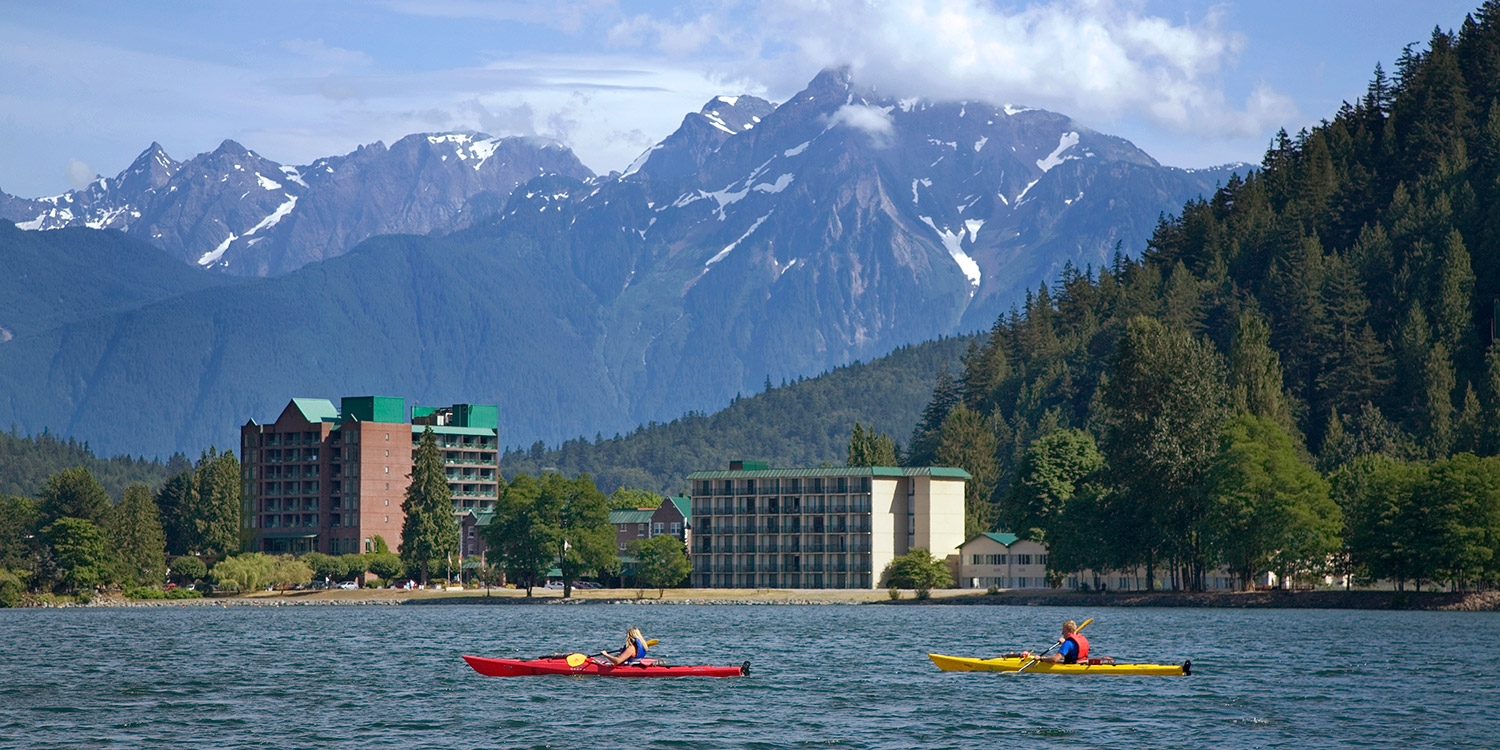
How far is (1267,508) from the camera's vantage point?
145875 mm

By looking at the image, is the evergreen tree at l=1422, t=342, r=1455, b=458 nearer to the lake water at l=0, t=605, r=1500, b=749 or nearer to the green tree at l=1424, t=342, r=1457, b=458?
the green tree at l=1424, t=342, r=1457, b=458

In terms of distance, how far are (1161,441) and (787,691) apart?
85.1 meters

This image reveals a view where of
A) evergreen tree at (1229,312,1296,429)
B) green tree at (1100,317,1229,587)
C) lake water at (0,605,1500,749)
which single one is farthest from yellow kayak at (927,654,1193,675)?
evergreen tree at (1229,312,1296,429)

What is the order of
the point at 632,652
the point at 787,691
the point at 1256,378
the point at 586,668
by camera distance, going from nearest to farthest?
the point at 787,691, the point at 632,652, the point at 586,668, the point at 1256,378

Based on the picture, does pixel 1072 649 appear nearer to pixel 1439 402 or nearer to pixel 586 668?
pixel 586 668

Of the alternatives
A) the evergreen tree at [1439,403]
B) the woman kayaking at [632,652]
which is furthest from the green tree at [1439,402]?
the woman kayaking at [632,652]

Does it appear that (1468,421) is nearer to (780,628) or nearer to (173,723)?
(780,628)

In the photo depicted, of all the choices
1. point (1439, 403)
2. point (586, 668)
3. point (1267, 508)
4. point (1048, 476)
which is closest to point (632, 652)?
point (586, 668)

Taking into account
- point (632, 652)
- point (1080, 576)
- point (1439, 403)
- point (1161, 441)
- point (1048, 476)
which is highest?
point (1439, 403)

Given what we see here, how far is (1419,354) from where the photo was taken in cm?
19512

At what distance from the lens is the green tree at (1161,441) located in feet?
512

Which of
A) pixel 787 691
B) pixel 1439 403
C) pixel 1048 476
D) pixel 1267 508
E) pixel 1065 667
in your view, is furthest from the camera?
pixel 1048 476

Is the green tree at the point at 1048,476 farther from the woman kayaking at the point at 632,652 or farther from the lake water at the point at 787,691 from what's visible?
the woman kayaking at the point at 632,652

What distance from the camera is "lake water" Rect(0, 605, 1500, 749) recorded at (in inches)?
2472
